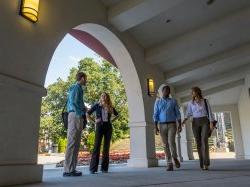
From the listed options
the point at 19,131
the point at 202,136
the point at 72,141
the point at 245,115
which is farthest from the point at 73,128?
the point at 245,115

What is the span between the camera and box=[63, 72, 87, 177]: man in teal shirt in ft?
8.86

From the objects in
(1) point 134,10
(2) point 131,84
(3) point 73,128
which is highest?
(1) point 134,10

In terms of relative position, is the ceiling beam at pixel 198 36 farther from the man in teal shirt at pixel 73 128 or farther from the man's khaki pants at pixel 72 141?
the man's khaki pants at pixel 72 141

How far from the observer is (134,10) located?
3688 mm

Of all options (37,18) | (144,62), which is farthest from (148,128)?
(37,18)

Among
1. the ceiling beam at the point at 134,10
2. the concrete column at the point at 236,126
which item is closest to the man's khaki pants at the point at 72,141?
the ceiling beam at the point at 134,10

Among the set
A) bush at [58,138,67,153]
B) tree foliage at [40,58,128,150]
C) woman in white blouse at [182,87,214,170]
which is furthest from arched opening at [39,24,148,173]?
bush at [58,138,67,153]

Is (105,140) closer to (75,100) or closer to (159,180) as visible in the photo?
(75,100)

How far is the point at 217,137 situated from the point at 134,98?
16139mm

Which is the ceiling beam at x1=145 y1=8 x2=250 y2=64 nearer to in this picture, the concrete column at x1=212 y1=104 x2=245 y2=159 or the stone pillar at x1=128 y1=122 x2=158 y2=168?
the stone pillar at x1=128 y1=122 x2=158 y2=168

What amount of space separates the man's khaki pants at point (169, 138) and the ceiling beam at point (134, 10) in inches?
62.3

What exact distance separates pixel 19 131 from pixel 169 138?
190 centimetres

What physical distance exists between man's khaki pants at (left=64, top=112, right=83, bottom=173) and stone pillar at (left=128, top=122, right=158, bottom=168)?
1989 mm

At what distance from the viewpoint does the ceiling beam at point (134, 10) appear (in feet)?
11.9
